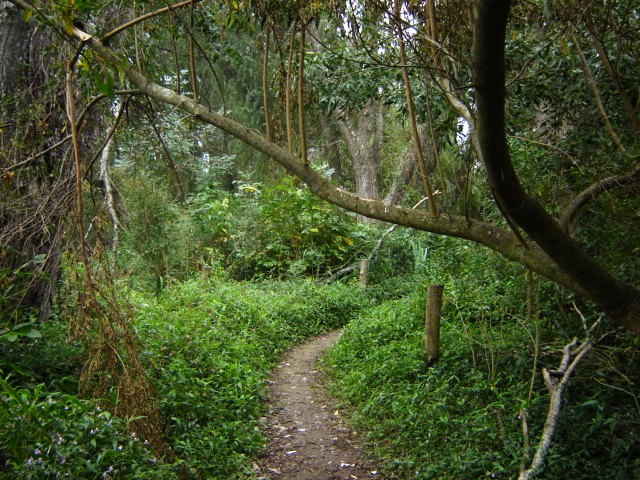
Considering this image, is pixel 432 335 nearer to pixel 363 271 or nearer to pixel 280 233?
pixel 363 271

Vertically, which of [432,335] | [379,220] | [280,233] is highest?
[280,233]

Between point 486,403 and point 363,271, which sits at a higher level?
point 363,271

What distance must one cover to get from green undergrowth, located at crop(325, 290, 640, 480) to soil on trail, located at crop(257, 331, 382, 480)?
221 mm

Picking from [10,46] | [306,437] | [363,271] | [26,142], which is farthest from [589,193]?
[363,271]

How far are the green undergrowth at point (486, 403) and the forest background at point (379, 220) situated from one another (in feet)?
0.09

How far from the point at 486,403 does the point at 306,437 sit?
186cm

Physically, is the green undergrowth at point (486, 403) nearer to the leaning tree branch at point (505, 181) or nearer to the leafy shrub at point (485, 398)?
the leafy shrub at point (485, 398)

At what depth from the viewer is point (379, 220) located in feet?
16.2

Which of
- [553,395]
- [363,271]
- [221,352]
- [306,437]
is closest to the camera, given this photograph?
[553,395]

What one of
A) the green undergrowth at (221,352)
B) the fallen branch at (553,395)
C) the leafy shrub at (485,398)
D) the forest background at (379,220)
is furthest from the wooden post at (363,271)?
the fallen branch at (553,395)

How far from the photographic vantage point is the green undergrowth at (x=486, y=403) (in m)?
4.62

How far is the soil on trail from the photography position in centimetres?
527

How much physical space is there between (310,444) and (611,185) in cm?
380

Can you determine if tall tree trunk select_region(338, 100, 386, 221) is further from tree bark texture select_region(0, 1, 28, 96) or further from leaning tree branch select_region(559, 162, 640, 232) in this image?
leaning tree branch select_region(559, 162, 640, 232)
